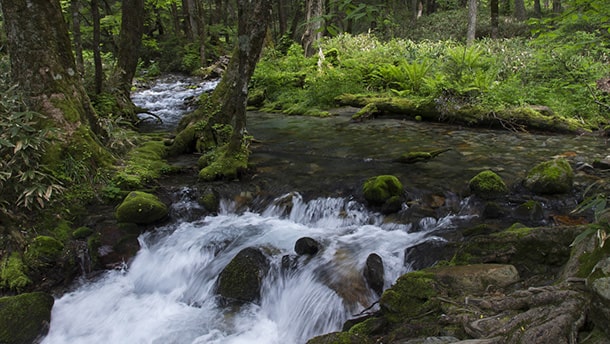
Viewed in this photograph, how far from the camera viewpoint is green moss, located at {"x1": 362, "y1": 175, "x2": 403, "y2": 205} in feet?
20.4

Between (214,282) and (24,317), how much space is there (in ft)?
6.50

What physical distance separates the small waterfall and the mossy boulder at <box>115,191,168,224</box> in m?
0.25

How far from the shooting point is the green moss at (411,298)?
334 centimetres

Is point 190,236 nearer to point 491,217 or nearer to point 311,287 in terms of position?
point 311,287

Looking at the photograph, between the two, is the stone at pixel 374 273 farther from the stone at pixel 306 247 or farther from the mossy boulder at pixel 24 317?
the mossy boulder at pixel 24 317

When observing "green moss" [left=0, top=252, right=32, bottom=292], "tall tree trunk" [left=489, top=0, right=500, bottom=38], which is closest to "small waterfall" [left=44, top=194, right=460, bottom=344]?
"green moss" [left=0, top=252, right=32, bottom=292]

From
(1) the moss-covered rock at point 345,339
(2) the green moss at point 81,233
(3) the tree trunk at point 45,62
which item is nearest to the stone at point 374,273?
(1) the moss-covered rock at point 345,339

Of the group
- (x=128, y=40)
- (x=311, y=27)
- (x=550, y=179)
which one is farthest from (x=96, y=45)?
(x=550, y=179)

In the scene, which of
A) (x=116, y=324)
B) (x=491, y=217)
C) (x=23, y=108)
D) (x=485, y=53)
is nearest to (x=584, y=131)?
(x=491, y=217)

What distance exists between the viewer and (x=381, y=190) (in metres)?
6.21

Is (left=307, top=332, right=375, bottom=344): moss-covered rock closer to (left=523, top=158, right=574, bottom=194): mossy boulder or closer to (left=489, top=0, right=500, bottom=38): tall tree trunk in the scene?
(left=523, top=158, right=574, bottom=194): mossy boulder

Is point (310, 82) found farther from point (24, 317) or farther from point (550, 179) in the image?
point (24, 317)

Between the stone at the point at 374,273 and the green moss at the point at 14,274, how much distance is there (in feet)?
12.9

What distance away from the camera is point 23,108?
5.94 metres
